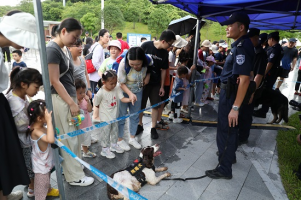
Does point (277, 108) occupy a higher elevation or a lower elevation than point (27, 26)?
lower

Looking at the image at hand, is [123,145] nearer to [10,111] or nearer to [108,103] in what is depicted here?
[108,103]

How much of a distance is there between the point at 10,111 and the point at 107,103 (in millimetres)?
1352

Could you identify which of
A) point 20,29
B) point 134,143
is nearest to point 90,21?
point 134,143

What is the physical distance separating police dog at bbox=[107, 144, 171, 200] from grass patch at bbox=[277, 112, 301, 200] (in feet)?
5.27

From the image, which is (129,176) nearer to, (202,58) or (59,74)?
(59,74)

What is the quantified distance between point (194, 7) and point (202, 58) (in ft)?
5.69

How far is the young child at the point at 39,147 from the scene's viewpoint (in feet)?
6.17

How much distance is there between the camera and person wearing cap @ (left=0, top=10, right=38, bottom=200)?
1.44 m

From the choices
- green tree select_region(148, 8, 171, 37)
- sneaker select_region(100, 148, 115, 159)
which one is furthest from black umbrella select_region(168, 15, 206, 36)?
green tree select_region(148, 8, 171, 37)

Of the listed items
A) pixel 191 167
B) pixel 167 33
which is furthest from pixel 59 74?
pixel 191 167

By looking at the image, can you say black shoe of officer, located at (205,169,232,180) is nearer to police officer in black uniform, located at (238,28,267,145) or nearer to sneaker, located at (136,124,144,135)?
police officer in black uniform, located at (238,28,267,145)

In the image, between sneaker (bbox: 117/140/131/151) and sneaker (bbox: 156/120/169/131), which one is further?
sneaker (bbox: 156/120/169/131)

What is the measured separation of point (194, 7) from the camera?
4219mm

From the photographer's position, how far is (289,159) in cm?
337
